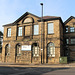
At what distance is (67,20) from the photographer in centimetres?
3056

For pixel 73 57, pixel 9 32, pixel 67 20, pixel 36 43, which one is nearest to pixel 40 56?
pixel 36 43

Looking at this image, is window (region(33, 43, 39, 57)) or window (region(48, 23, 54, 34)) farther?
window (region(33, 43, 39, 57))

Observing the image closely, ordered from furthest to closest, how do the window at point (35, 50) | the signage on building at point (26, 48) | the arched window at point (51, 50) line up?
1. the signage on building at point (26, 48)
2. the window at point (35, 50)
3. the arched window at point (51, 50)

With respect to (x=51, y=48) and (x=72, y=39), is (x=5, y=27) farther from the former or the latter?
(x=72, y=39)

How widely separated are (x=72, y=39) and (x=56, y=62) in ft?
29.7

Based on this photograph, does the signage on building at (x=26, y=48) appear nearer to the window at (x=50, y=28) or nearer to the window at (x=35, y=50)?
the window at (x=35, y=50)

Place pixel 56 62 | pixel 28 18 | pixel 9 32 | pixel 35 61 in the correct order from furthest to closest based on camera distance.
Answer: pixel 9 32 → pixel 28 18 → pixel 35 61 → pixel 56 62

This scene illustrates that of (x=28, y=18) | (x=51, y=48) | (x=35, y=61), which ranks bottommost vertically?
(x=35, y=61)

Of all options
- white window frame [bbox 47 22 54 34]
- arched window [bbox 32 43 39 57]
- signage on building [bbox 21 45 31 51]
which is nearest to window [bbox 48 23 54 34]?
white window frame [bbox 47 22 54 34]

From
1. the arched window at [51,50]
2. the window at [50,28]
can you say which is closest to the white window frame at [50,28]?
the window at [50,28]

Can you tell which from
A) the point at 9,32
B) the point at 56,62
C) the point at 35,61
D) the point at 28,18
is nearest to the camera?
the point at 56,62

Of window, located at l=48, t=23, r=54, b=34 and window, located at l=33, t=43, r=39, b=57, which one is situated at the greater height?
window, located at l=48, t=23, r=54, b=34

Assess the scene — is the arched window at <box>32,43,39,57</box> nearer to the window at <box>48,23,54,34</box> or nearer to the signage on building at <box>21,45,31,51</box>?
the signage on building at <box>21,45,31,51</box>

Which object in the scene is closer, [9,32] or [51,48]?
[51,48]
